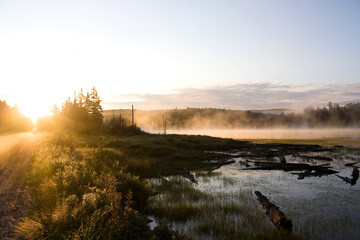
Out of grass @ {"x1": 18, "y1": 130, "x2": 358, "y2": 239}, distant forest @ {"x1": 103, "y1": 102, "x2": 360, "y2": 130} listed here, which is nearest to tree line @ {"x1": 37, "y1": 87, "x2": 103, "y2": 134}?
distant forest @ {"x1": 103, "y1": 102, "x2": 360, "y2": 130}

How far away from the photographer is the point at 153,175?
73.6 ft

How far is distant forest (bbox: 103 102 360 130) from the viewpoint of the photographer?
135 meters

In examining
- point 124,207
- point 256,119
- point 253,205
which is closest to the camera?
point 124,207

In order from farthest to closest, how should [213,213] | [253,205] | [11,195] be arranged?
1. [253,205]
2. [213,213]
3. [11,195]

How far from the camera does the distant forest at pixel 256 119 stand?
135475mm

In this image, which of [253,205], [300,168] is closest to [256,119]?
[300,168]

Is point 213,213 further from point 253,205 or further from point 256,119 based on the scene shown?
point 256,119

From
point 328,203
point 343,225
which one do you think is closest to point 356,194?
point 328,203

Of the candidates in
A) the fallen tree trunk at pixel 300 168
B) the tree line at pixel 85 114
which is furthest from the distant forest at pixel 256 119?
the fallen tree trunk at pixel 300 168

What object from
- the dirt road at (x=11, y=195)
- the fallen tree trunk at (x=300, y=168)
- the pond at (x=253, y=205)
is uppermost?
the dirt road at (x=11, y=195)

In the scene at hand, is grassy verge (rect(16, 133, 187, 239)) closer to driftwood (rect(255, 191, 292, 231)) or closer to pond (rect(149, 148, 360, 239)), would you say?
pond (rect(149, 148, 360, 239))

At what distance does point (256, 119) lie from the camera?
175 m

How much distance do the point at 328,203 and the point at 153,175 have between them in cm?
1274

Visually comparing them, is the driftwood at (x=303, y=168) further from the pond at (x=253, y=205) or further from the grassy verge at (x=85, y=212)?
the grassy verge at (x=85, y=212)
